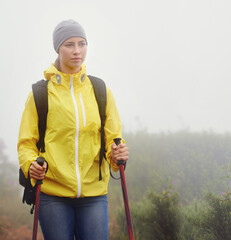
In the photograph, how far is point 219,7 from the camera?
4758 mm

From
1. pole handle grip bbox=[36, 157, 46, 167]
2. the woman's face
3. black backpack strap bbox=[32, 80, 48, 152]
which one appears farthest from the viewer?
the woman's face

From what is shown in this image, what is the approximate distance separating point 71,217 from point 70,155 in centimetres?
46

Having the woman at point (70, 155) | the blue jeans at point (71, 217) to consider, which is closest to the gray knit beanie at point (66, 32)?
the woman at point (70, 155)

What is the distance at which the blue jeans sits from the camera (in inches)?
88.9

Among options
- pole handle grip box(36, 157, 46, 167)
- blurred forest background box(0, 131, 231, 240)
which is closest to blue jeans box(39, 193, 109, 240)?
pole handle grip box(36, 157, 46, 167)

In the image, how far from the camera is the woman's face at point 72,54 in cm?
251

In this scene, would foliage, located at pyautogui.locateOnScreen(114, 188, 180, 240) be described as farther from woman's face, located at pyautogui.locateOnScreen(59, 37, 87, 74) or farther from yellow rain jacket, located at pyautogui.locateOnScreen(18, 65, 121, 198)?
woman's face, located at pyautogui.locateOnScreen(59, 37, 87, 74)

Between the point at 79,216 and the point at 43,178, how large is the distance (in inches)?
15.4

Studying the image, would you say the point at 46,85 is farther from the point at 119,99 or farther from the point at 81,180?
the point at 119,99

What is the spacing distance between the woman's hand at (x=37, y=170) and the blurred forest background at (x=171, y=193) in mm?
2046

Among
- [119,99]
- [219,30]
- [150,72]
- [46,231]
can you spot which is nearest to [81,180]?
[46,231]

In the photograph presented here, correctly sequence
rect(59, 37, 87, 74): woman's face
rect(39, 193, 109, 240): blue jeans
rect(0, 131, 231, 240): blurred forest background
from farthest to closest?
rect(0, 131, 231, 240): blurred forest background < rect(59, 37, 87, 74): woman's face < rect(39, 193, 109, 240): blue jeans

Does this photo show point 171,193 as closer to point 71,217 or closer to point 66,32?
point 71,217

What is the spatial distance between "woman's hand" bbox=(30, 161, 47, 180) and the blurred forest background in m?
2.05
